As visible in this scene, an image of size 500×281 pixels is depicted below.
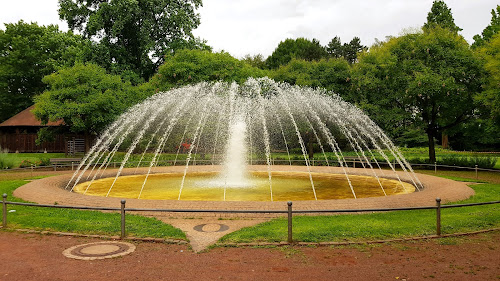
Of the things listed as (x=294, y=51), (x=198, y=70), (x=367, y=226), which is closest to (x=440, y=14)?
(x=294, y=51)

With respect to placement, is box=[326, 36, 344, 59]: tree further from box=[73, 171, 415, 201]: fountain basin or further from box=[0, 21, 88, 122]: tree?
box=[73, 171, 415, 201]: fountain basin

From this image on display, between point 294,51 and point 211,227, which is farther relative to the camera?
point 294,51

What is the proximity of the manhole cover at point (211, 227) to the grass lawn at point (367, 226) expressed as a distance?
66cm

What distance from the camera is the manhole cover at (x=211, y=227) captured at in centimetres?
1085

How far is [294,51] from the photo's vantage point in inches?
3098

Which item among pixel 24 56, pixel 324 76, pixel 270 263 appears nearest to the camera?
pixel 270 263

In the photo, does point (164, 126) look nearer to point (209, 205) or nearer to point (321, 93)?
point (321, 93)

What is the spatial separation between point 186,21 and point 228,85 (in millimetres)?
19543

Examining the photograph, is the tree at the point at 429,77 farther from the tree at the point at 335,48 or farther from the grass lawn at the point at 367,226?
the tree at the point at 335,48

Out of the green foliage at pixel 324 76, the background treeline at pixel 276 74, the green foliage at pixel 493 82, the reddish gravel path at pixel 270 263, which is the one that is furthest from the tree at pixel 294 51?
the reddish gravel path at pixel 270 263

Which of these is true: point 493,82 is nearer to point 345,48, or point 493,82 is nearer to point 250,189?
point 250,189

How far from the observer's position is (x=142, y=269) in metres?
7.88

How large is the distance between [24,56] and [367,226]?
59.1m

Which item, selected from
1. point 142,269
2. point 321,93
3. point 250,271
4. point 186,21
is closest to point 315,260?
point 250,271
